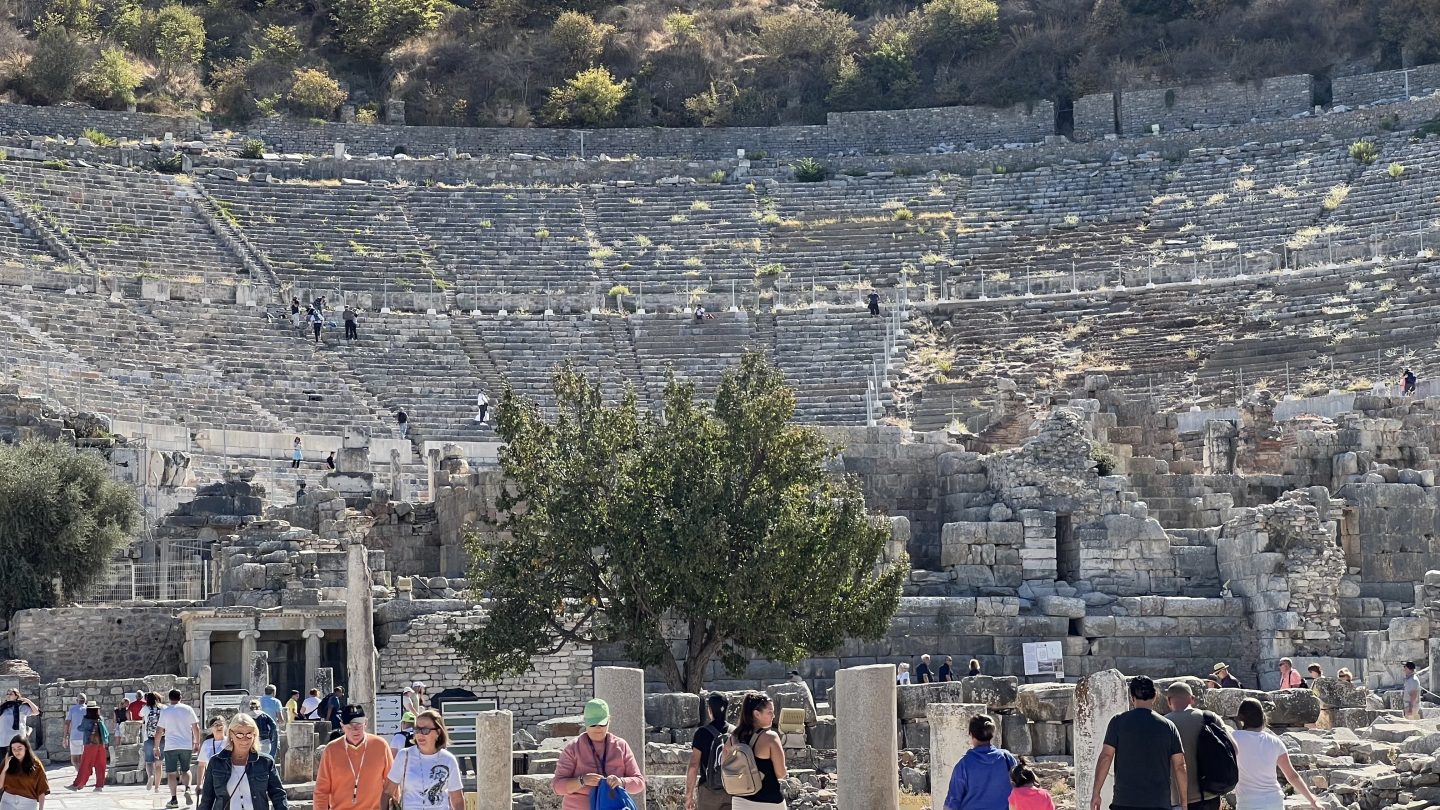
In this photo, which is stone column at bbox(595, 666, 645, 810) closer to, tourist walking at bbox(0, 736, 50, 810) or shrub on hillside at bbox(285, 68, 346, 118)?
tourist walking at bbox(0, 736, 50, 810)

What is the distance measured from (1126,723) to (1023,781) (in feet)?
2.14

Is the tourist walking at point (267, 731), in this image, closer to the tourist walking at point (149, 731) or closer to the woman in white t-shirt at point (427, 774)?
the tourist walking at point (149, 731)

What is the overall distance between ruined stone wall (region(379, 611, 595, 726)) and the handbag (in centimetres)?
1374

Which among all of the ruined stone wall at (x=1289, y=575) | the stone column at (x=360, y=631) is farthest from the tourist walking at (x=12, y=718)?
the ruined stone wall at (x=1289, y=575)

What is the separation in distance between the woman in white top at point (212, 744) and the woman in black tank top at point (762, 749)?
4.95m

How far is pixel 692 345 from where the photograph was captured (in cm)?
4819

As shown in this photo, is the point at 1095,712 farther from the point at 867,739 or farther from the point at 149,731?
the point at 149,731

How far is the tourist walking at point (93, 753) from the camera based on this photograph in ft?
73.2

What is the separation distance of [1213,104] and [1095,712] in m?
52.1

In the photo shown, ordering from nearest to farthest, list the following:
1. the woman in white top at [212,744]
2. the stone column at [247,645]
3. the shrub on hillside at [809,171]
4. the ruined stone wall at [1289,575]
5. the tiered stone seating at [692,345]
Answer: the woman in white top at [212,744]
the ruined stone wall at [1289,575]
the stone column at [247,645]
the tiered stone seating at [692,345]
the shrub on hillside at [809,171]

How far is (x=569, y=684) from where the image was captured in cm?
2756

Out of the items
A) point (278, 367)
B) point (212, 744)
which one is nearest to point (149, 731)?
point (212, 744)

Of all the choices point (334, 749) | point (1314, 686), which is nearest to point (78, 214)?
point (1314, 686)

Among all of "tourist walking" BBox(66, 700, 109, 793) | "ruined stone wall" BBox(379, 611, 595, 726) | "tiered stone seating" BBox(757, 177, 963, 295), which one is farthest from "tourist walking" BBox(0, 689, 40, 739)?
"tiered stone seating" BBox(757, 177, 963, 295)
